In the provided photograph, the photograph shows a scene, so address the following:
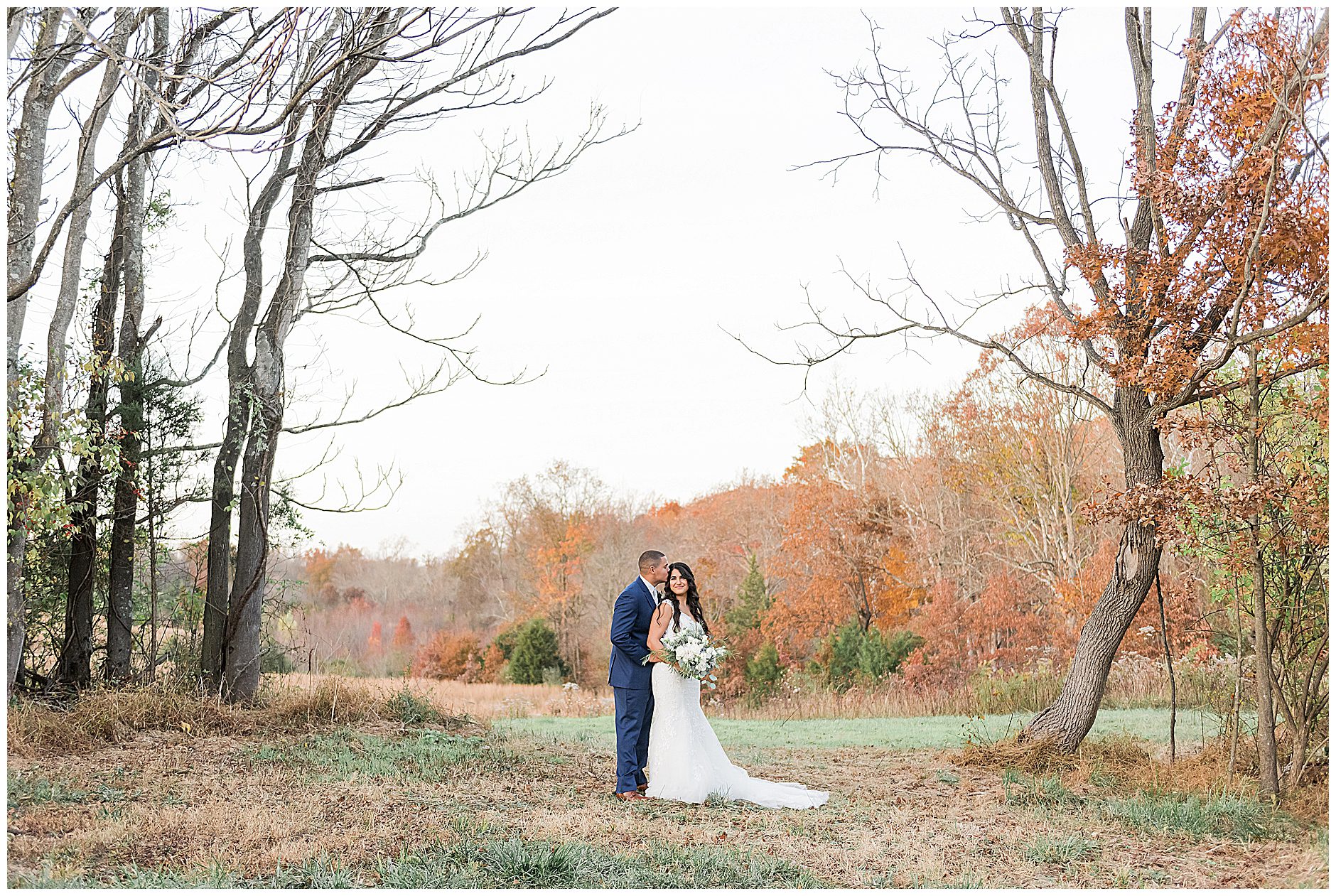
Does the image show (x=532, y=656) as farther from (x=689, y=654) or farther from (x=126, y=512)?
(x=689, y=654)

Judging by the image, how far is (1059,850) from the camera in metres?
5.36

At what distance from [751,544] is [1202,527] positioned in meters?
20.9

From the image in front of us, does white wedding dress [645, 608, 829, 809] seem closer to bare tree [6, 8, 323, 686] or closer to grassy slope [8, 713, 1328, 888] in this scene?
grassy slope [8, 713, 1328, 888]

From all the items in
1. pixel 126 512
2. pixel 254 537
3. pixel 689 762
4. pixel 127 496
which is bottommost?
pixel 689 762

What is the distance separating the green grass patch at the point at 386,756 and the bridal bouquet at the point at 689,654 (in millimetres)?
1837

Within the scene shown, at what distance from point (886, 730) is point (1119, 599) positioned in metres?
4.35

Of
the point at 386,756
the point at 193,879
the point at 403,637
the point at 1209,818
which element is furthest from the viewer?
the point at 403,637

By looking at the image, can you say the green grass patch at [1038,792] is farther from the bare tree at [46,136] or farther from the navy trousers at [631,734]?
the bare tree at [46,136]

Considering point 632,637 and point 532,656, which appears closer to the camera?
point 632,637

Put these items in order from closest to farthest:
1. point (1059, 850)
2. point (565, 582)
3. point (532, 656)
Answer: point (1059, 850) < point (532, 656) < point (565, 582)

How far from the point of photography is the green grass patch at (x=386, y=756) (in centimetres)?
685

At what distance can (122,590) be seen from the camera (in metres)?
8.81

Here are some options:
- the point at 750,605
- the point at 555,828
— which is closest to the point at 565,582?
the point at 750,605

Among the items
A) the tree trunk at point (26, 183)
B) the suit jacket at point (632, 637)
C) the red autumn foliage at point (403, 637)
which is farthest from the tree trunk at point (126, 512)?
the red autumn foliage at point (403, 637)
